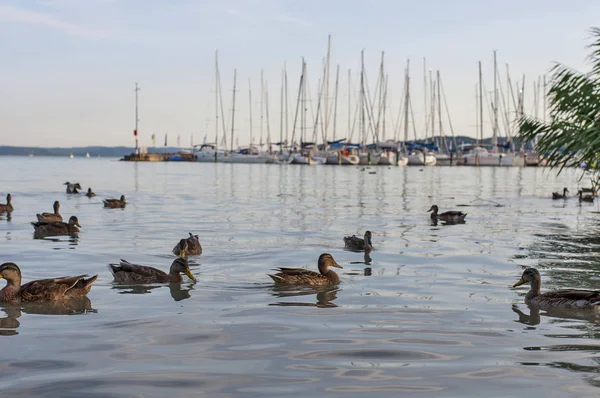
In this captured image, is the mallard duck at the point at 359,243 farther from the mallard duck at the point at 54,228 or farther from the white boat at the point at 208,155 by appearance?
the white boat at the point at 208,155

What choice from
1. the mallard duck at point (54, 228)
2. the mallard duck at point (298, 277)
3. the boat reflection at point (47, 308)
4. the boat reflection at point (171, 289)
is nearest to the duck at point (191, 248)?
the boat reflection at point (171, 289)

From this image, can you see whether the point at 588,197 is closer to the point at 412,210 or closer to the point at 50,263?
the point at 412,210

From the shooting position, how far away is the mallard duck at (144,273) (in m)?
13.8

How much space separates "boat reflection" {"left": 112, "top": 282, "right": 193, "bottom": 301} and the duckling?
133mm

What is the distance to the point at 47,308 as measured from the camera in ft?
38.9

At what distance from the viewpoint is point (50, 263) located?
1680 cm

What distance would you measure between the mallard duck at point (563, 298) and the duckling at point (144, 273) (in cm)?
602

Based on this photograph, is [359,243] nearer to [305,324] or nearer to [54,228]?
[305,324]

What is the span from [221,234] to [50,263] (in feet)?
23.3

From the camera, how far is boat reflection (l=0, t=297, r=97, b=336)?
11188 millimetres

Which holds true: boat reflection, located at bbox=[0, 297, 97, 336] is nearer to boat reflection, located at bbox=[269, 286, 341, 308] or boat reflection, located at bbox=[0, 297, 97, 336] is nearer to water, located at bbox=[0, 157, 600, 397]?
water, located at bbox=[0, 157, 600, 397]

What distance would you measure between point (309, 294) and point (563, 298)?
417 centimetres

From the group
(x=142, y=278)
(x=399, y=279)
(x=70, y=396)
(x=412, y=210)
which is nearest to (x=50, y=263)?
(x=142, y=278)

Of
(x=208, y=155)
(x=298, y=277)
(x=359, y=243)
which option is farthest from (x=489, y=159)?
(x=298, y=277)
